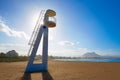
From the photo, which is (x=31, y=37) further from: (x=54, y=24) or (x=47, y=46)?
(x=54, y=24)

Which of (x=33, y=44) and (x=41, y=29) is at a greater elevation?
(x=41, y=29)

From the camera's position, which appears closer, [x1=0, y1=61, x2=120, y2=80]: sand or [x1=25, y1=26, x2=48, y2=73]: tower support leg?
[x1=0, y1=61, x2=120, y2=80]: sand

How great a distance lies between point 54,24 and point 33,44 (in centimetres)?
362

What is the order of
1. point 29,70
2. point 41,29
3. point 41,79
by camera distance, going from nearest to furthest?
1. point 41,79
2. point 29,70
3. point 41,29

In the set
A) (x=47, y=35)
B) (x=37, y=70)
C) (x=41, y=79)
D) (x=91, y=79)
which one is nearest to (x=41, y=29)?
(x=47, y=35)

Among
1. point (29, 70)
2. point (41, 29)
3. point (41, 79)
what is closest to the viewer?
point (41, 79)

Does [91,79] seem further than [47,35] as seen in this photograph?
No

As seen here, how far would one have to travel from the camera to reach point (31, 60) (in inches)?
539

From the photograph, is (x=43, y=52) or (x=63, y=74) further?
(x=43, y=52)

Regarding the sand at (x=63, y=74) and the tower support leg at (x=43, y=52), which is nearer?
the sand at (x=63, y=74)

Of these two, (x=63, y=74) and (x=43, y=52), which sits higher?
(x=43, y=52)

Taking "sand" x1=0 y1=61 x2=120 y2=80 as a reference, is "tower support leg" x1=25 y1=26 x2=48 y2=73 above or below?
above

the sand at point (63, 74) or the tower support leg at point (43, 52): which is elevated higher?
the tower support leg at point (43, 52)

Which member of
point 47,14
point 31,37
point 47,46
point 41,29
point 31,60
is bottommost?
point 31,60
